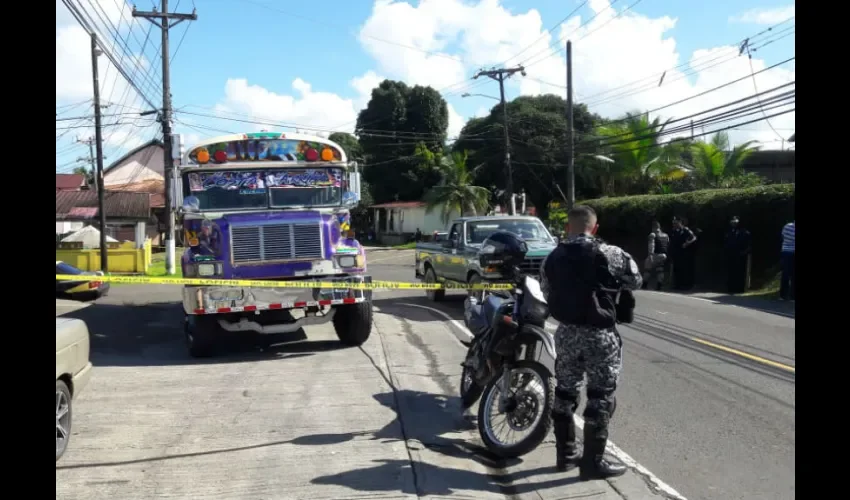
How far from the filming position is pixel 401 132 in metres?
56.2

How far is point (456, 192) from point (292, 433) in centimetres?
3880

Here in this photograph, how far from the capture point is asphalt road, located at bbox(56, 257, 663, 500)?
15.8ft

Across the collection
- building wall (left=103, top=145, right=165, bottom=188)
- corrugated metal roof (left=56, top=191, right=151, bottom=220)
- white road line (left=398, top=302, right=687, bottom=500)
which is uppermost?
building wall (left=103, top=145, right=165, bottom=188)

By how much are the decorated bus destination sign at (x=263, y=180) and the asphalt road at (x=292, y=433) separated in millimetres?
2193

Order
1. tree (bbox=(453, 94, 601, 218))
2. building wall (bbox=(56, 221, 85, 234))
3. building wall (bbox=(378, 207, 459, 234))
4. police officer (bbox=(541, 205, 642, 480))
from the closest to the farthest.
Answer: police officer (bbox=(541, 205, 642, 480))
building wall (bbox=(56, 221, 85, 234))
tree (bbox=(453, 94, 601, 218))
building wall (bbox=(378, 207, 459, 234))

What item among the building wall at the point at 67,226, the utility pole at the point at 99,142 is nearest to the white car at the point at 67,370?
the utility pole at the point at 99,142

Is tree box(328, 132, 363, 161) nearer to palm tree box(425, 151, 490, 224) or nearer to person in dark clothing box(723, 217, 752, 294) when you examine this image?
palm tree box(425, 151, 490, 224)

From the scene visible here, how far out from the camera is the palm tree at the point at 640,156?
101ft

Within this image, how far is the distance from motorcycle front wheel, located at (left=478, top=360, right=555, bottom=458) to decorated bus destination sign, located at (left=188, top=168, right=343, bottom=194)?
5.43 meters

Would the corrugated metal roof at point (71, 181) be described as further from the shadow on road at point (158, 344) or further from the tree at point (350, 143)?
the shadow on road at point (158, 344)

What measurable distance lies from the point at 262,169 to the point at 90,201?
44.1m

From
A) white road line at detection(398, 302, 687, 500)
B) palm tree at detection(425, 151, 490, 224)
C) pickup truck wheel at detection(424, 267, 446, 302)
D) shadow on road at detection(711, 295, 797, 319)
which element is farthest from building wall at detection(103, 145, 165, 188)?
white road line at detection(398, 302, 687, 500)
